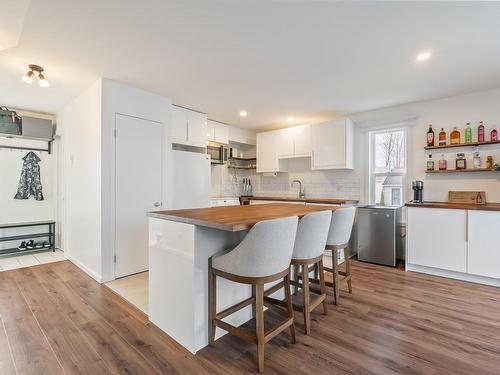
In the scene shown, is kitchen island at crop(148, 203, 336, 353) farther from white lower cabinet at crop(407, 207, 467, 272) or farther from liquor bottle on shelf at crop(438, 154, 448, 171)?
liquor bottle on shelf at crop(438, 154, 448, 171)

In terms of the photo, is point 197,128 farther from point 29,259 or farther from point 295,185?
point 29,259

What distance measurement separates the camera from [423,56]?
2562 mm

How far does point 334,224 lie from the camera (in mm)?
2480

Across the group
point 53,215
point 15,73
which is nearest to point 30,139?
point 53,215

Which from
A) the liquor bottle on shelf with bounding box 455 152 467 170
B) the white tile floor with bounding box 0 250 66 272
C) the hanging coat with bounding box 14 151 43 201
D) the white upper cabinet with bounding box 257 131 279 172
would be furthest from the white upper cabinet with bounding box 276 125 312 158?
the hanging coat with bounding box 14 151 43 201

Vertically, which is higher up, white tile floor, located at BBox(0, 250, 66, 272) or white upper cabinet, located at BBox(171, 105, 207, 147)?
white upper cabinet, located at BBox(171, 105, 207, 147)

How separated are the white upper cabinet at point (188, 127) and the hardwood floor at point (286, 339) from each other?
2416 mm

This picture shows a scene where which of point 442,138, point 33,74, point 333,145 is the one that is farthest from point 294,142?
point 33,74

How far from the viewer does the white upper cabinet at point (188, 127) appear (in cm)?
407

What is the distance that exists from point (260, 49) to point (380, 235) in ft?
10.2

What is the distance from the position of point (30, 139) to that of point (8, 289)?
2675 mm

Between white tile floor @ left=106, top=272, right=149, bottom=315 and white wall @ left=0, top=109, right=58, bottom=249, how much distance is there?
8.37 feet

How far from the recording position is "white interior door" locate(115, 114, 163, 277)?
3242 millimetres

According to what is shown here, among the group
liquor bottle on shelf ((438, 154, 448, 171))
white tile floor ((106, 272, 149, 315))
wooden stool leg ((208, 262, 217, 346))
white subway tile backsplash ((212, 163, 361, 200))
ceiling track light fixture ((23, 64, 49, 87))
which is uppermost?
ceiling track light fixture ((23, 64, 49, 87))
